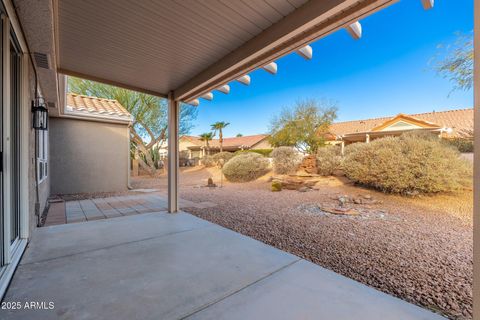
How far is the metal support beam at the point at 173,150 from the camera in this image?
4.84 m

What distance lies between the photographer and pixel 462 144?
6.39 metres

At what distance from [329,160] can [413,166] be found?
11.3ft

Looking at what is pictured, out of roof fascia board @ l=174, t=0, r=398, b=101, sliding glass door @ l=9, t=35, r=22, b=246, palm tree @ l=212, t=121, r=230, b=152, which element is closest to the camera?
roof fascia board @ l=174, t=0, r=398, b=101


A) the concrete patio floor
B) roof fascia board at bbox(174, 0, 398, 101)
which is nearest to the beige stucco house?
roof fascia board at bbox(174, 0, 398, 101)

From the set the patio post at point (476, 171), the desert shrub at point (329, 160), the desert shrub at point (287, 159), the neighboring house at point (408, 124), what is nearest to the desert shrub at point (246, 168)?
the desert shrub at point (287, 159)

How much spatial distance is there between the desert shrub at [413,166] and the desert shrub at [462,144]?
39 cm

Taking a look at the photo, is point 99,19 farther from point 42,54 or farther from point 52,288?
point 52,288

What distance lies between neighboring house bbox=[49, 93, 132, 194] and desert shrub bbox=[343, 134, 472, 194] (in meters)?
8.97

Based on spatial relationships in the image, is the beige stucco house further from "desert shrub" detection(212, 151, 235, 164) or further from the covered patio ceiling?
the covered patio ceiling

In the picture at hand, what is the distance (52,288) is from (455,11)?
932 centimetres

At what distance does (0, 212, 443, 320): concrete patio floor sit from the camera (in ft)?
5.52

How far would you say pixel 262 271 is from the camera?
91.9 inches

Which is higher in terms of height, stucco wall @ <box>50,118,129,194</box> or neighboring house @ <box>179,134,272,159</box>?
neighboring house @ <box>179,134,272,159</box>

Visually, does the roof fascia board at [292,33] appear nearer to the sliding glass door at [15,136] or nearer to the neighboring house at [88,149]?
the sliding glass door at [15,136]
